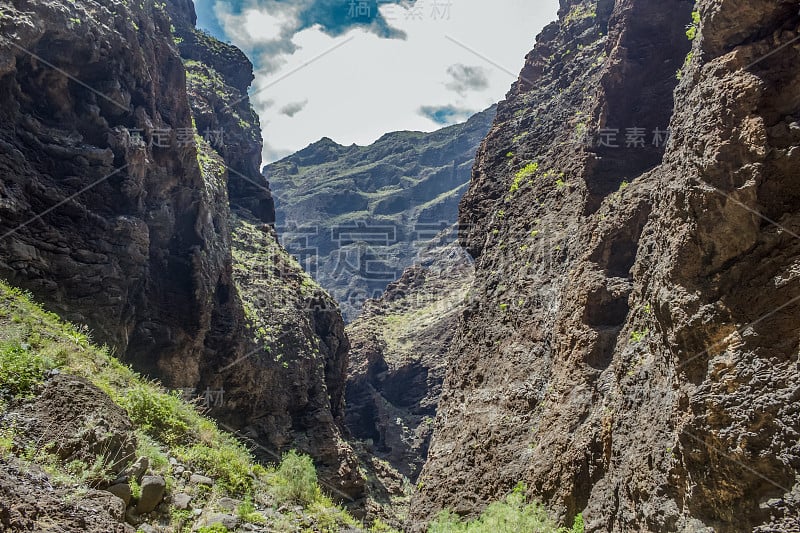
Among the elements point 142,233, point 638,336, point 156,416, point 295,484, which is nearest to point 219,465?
point 156,416

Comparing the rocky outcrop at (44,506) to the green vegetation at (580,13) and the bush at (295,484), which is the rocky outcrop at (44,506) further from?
the green vegetation at (580,13)

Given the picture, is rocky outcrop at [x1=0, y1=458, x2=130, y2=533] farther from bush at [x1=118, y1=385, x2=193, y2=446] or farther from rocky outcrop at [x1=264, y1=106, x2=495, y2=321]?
rocky outcrop at [x1=264, y1=106, x2=495, y2=321]

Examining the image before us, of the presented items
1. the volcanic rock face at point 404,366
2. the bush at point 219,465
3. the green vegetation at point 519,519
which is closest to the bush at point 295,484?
the bush at point 219,465

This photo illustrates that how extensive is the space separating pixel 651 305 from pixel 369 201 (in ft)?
459

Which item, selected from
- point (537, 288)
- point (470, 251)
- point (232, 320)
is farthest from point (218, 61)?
point (537, 288)

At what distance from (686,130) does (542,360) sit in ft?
23.4

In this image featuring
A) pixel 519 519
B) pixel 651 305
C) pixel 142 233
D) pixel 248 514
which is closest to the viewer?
pixel 651 305

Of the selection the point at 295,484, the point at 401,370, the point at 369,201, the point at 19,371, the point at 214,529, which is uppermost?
the point at 369,201

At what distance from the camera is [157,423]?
9938 millimetres

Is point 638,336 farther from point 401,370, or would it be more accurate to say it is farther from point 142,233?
point 401,370

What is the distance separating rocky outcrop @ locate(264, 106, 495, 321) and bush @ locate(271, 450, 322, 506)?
91.9 meters

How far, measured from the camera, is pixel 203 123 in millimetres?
40500

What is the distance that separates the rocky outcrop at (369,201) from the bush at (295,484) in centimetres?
9190

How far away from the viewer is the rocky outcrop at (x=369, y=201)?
12256 centimetres
